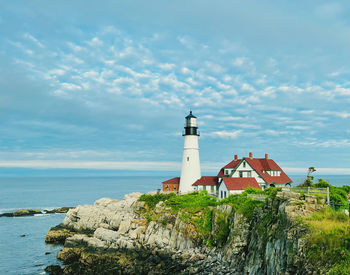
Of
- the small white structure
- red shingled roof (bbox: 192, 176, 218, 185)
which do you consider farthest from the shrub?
red shingled roof (bbox: 192, 176, 218, 185)

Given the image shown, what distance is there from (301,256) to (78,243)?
90.9 ft

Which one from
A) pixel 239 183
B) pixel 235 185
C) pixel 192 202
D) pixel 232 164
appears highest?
pixel 232 164

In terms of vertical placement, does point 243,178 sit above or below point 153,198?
above

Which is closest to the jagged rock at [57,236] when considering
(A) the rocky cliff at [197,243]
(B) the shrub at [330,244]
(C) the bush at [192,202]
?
(A) the rocky cliff at [197,243]

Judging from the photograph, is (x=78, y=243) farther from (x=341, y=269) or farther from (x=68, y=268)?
(x=341, y=269)

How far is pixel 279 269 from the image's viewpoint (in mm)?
16375

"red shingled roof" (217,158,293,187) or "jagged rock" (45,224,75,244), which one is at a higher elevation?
"red shingled roof" (217,158,293,187)

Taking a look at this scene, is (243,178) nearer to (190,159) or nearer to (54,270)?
(190,159)

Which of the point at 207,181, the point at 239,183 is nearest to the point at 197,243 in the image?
the point at 239,183

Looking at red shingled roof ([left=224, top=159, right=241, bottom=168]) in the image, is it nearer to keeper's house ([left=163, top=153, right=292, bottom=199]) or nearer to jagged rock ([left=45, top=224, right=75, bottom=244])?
keeper's house ([left=163, top=153, right=292, bottom=199])

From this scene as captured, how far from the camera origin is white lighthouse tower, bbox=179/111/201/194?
1992 inches

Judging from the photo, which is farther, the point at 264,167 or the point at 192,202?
the point at 264,167

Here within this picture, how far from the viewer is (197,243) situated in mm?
31109

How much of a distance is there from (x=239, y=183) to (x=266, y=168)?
28.8 feet
